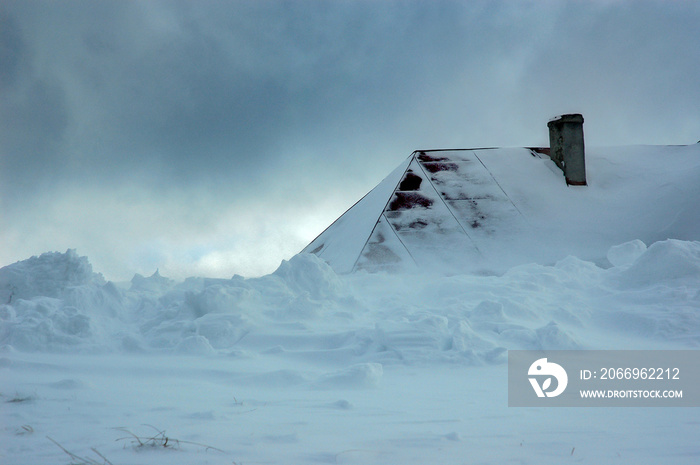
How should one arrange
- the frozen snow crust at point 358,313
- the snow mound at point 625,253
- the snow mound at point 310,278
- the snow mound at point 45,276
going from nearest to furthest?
the frozen snow crust at point 358,313, the snow mound at point 310,278, the snow mound at point 45,276, the snow mound at point 625,253

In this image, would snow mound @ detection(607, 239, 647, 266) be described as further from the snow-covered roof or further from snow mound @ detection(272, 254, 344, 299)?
snow mound @ detection(272, 254, 344, 299)

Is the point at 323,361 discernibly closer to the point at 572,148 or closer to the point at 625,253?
the point at 625,253

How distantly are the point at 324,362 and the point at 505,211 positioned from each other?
333 inches

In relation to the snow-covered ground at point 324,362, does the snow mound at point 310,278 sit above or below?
above

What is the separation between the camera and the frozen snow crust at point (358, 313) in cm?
511

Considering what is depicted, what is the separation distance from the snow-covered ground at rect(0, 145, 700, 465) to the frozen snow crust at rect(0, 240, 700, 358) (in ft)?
0.07

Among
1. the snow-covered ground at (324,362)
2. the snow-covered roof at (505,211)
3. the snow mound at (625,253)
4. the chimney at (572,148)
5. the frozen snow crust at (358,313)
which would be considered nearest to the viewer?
the snow-covered ground at (324,362)

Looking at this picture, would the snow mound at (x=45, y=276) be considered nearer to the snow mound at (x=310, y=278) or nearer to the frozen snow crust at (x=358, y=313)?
the frozen snow crust at (x=358, y=313)

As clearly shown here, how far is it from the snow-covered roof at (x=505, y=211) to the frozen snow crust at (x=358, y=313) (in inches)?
110

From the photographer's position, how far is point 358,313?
639 cm

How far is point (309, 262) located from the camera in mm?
7078

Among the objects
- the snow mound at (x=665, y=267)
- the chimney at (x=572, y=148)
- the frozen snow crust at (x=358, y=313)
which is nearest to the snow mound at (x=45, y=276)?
the frozen snow crust at (x=358, y=313)

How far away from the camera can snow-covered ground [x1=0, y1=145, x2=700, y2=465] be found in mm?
2670

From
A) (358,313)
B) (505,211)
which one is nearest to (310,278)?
(358,313)
